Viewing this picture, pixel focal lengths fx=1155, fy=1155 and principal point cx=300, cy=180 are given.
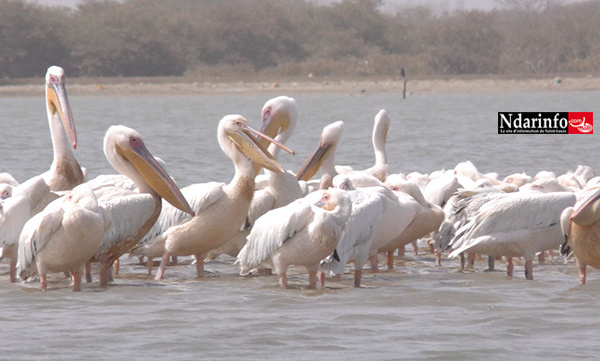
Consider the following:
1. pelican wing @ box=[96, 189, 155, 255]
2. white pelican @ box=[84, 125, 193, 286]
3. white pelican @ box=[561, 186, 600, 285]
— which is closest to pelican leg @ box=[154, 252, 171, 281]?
white pelican @ box=[84, 125, 193, 286]

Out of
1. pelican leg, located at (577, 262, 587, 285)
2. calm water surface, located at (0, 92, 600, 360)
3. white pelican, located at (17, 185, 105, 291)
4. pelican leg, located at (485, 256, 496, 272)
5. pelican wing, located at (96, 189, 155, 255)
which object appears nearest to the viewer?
calm water surface, located at (0, 92, 600, 360)

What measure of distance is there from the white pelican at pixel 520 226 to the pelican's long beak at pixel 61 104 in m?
2.57

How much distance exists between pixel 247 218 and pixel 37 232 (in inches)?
59.7

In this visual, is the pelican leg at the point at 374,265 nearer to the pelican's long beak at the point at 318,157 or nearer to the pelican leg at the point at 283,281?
the pelican leg at the point at 283,281

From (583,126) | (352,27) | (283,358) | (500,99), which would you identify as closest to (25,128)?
(583,126)

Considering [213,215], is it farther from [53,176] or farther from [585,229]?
[585,229]

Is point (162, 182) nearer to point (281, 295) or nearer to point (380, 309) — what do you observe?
point (281, 295)

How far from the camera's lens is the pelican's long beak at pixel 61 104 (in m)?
7.42

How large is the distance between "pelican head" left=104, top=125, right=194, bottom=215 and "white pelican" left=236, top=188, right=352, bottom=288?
1.65 feet

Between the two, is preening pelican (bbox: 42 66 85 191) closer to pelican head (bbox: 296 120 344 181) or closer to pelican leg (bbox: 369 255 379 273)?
pelican head (bbox: 296 120 344 181)

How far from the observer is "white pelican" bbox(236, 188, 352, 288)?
6133 millimetres

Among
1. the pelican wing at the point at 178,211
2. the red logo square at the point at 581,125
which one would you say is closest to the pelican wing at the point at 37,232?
the pelican wing at the point at 178,211

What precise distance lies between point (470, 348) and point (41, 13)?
4324 cm

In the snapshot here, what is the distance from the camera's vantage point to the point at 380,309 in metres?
5.94
